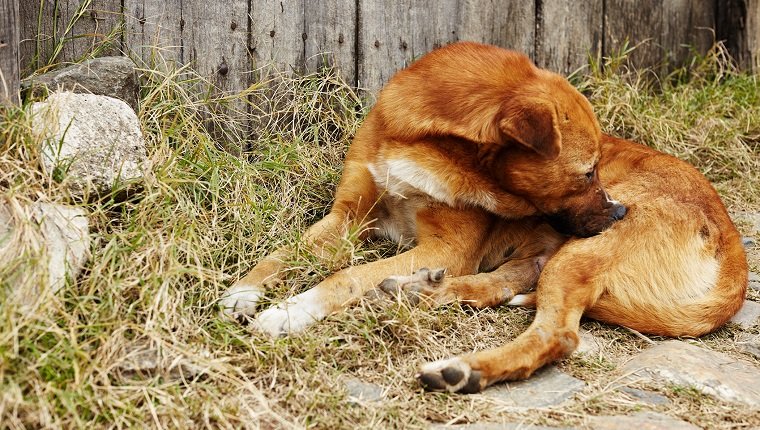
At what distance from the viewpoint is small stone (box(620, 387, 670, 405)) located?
114 inches

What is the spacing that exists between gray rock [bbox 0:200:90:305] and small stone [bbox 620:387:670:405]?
7.01 ft

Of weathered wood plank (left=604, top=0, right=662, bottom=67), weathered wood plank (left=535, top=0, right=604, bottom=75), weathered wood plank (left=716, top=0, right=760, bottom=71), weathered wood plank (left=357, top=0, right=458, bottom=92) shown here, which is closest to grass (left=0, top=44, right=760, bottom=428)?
weathered wood plank (left=357, top=0, right=458, bottom=92)

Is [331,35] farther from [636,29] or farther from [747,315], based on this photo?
[636,29]

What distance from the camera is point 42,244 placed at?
281cm

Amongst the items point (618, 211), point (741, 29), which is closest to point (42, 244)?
point (618, 211)

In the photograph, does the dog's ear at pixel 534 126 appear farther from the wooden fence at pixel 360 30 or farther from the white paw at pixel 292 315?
the wooden fence at pixel 360 30

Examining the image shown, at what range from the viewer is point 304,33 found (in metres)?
4.57

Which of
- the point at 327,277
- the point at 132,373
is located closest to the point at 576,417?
the point at 327,277

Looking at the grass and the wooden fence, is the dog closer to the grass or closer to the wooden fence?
the grass

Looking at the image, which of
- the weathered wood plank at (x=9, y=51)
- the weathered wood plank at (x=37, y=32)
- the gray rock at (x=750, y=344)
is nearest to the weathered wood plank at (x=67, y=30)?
the weathered wood plank at (x=37, y=32)

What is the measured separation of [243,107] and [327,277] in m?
1.43

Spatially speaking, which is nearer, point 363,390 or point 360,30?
point 363,390

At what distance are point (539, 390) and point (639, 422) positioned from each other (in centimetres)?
40

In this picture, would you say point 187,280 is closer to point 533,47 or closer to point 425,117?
point 425,117
